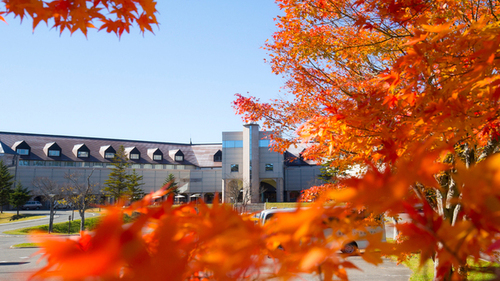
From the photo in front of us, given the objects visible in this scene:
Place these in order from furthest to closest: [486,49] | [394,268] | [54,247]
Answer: [394,268], [486,49], [54,247]

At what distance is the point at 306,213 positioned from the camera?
69 centimetres

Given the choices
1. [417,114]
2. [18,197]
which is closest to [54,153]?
[18,197]

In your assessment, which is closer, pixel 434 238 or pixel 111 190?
pixel 434 238

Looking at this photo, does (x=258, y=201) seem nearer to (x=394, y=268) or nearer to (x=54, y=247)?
(x=394, y=268)

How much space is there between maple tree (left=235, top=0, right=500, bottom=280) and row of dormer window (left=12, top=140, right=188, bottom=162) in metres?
37.4

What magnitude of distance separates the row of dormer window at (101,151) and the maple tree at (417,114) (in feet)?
123

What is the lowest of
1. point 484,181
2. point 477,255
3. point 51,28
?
point 477,255

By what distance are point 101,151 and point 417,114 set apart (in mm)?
46212

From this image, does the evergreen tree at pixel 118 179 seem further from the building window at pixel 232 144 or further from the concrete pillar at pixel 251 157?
the concrete pillar at pixel 251 157

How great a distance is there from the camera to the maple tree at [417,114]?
0.68 m

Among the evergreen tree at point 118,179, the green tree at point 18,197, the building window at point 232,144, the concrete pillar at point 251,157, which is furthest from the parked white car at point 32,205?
the concrete pillar at point 251,157

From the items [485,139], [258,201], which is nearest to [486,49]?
[485,139]

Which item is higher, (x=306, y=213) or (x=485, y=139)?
(x=485, y=139)

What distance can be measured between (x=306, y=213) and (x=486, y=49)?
1.41 metres
